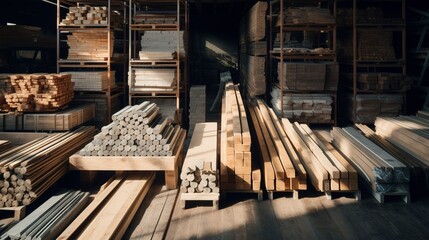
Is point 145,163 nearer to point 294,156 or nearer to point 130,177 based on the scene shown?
point 130,177

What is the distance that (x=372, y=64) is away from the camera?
12.8 metres

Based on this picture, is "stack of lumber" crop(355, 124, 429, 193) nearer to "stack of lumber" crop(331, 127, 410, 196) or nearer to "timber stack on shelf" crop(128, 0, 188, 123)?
"stack of lumber" crop(331, 127, 410, 196)

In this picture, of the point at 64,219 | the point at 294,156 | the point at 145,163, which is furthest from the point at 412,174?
the point at 64,219

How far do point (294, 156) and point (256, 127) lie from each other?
2.51 meters

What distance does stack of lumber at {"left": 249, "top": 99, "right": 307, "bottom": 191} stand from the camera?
23.7 feet

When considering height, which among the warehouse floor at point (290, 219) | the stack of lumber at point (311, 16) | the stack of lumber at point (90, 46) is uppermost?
the stack of lumber at point (311, 16)

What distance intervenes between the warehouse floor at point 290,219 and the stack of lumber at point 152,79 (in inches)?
218

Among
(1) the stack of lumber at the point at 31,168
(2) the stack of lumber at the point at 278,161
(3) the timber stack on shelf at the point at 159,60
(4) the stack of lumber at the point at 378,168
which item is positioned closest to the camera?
(1) the stack of lumber at the point at 31,168

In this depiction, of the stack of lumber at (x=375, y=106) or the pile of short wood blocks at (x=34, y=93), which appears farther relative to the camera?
the stack of lumber at (x=375, y=106)

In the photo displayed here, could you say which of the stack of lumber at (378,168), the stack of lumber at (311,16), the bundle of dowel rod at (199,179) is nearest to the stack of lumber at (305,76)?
the stack of lumber at (311,16)

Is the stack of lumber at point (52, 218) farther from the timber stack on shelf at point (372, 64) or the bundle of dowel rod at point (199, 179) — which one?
the timber stack on shelf at point (372, 64)

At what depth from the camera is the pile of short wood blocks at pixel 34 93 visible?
31.4ft

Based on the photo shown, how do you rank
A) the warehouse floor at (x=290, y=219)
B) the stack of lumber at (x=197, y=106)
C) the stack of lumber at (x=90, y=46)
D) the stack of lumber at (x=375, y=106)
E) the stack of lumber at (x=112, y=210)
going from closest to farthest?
the stack of lumber at (x=112, y=210), the warehouse floor at (x=290, y=219), the stack of lumber at (x=375, y=106), the stack of lumber at (x=90, y=46), the stack of lumber at (x=197, y=106)

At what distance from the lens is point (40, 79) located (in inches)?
384
